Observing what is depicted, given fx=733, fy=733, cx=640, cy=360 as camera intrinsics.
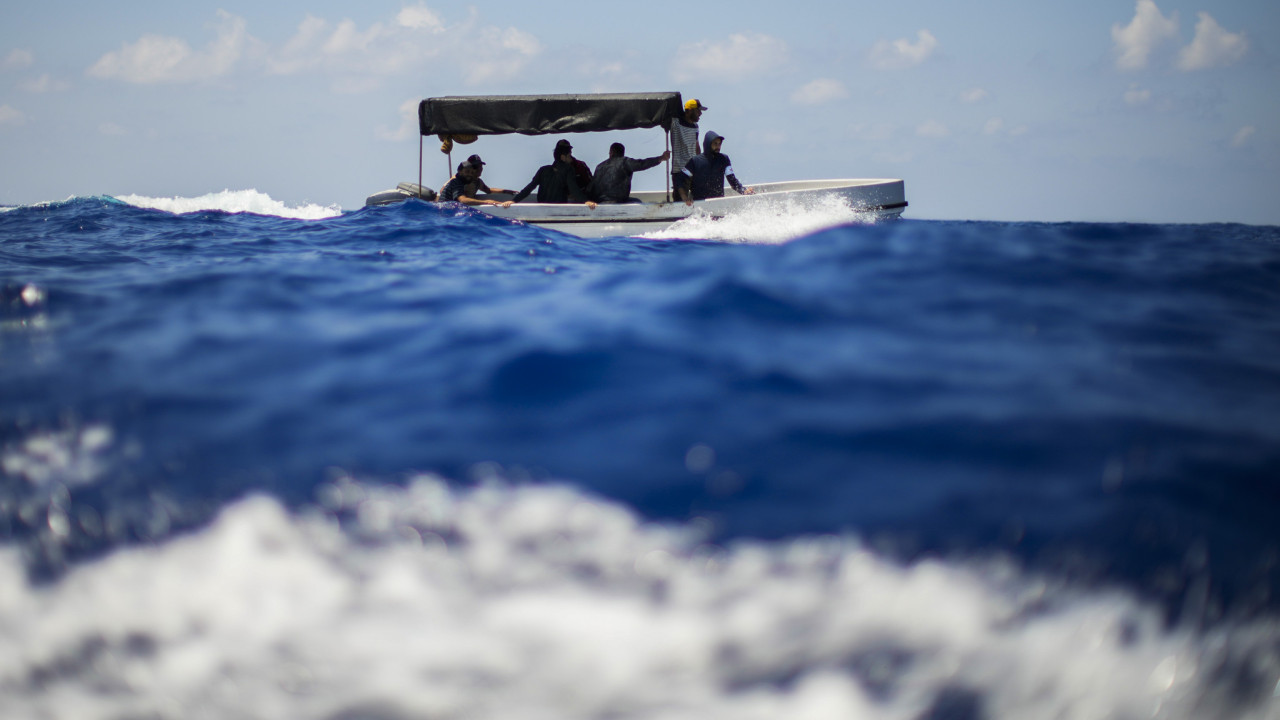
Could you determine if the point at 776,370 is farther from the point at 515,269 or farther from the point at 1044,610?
the point at 515,269

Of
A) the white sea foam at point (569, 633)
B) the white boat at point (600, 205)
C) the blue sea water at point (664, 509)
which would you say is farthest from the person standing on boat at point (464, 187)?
the white sea foam at point (569, 633)

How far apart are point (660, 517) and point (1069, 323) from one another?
2230 mm

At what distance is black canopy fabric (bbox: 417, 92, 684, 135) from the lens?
12.0 meters

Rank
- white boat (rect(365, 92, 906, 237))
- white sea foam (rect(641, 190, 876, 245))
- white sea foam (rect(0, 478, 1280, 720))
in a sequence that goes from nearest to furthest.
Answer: white sea foam (rect(0, 478, 1280, 720)), white sea foam (rect(641, 190, 876, 245)), white boat (rect(365, 92, 906, 237))

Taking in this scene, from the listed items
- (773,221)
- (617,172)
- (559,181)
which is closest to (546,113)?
(559,181)

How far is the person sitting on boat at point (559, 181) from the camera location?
12.3 meters

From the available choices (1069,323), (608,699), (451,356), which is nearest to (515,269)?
(451,356)

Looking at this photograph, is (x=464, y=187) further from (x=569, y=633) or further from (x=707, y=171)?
(x=569, y=633)

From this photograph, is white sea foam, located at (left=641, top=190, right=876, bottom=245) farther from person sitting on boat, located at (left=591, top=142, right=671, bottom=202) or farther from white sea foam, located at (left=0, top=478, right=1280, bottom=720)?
white sea foam, located at (left=0, top=478, right=1280, bottom=720)

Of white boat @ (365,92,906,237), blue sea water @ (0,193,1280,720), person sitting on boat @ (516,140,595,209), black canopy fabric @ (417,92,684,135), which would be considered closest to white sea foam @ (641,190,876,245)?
white boat @ (365,92,906,237)

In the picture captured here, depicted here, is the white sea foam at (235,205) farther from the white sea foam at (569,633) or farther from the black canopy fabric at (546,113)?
the white sea foam at (569,633)

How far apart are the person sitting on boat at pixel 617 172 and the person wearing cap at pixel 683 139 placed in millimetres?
174

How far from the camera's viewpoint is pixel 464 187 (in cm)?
1252

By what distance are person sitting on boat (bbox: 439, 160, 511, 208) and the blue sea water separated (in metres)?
9.00
